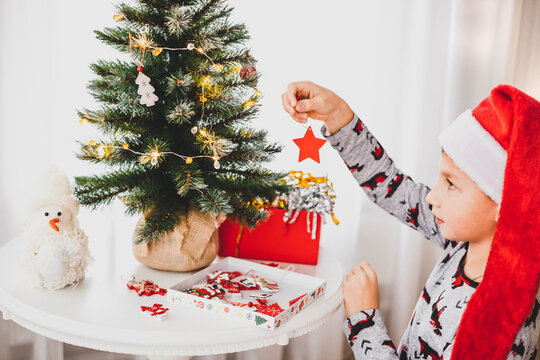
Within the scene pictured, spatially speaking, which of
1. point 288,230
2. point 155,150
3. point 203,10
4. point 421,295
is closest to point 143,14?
point 203,10

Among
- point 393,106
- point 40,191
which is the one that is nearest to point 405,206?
point 393,106

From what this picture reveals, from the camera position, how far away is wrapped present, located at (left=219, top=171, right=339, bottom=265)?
116cm

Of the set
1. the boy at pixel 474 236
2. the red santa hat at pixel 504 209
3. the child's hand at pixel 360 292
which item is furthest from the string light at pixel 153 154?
the red santa hat at pixel 504 209

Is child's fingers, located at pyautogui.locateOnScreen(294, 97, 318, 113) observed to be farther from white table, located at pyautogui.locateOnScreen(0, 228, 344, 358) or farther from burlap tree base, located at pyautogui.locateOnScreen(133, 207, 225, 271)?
white table, located at pyautogui.locateOnScreen(0, 228, 344, 358)

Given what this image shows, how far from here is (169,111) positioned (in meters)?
0.96

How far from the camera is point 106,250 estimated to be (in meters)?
1.19

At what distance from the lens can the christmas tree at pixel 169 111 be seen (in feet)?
3.10

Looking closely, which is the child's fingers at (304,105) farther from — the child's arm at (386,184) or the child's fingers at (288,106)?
the child's arm at (386,184)

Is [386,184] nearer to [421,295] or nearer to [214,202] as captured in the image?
[421,295]

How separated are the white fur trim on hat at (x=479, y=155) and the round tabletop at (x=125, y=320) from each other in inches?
15.2

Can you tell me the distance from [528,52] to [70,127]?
70.4 inches

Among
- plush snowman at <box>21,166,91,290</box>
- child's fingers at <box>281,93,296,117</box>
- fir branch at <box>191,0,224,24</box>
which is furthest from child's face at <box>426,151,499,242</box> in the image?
plush snowman at <box>21,166,91,290</box>

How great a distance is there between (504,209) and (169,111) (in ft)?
2.11

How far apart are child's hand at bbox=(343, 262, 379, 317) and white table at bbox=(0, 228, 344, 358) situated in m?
0.03
